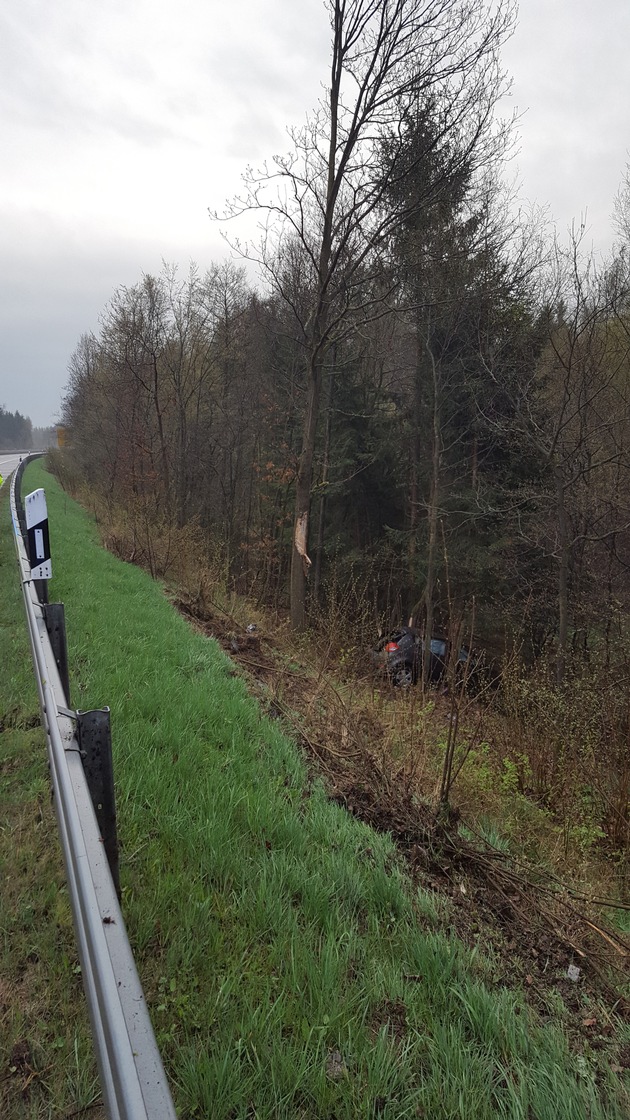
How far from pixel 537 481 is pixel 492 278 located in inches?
218

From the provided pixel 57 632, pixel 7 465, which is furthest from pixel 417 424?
pixel 7 465

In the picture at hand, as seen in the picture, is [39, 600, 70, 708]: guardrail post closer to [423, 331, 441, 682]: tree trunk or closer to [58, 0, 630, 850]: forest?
[58, 0, 630, 850]: forest

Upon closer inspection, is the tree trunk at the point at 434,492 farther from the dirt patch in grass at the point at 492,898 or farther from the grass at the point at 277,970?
the grass at the point at 277,970

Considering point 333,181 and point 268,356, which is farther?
point 268,356

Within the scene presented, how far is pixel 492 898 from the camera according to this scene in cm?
323

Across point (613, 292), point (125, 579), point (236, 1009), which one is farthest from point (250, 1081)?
point (613, 292)

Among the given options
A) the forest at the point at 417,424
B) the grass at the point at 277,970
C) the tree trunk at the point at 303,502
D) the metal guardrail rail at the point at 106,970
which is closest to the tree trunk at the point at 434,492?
the forest at the point at 417,424

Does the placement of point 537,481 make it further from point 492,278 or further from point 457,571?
point 492,278

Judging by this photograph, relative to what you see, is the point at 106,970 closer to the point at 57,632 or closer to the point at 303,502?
the point at 57,632

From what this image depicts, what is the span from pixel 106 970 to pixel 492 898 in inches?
106

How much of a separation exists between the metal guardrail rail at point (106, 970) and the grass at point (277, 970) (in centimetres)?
69

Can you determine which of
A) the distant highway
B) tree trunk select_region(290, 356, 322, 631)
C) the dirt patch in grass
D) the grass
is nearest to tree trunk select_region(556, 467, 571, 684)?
tree trunk select_region(290, 356, 322, 631)

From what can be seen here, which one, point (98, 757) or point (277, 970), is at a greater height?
point (98, 757)

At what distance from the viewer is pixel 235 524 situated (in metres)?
29.1
